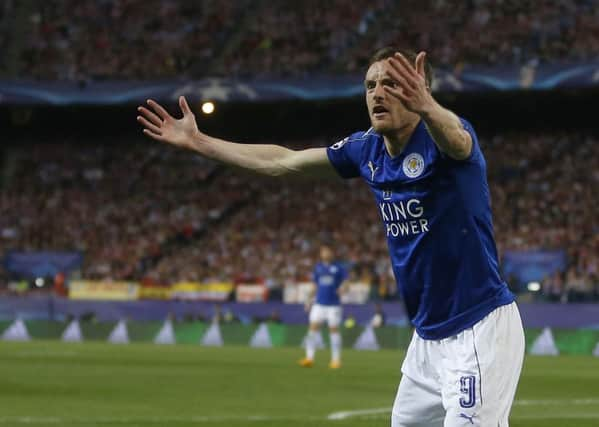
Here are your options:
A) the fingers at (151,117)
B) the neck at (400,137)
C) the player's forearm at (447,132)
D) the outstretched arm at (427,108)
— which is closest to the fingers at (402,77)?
the outstretched arm at (427,108)

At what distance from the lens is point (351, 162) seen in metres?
6.20

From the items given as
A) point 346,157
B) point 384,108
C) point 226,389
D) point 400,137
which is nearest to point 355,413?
point 226,389

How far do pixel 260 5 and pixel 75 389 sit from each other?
29789mm

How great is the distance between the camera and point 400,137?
18.7 feet

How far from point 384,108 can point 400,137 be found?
0.65 feet

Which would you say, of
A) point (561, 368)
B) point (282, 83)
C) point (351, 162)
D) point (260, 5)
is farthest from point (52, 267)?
point (351, 162)

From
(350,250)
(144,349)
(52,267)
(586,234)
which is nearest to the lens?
(144,349)

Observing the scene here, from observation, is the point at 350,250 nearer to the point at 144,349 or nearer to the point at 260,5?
the point at 144,349

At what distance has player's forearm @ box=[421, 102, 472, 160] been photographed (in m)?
5.15

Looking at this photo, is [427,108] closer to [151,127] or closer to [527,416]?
[151,127]

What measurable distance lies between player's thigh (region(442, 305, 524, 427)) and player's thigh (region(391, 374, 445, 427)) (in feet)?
0.76

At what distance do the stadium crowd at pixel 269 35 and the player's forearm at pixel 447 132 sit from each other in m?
33.2

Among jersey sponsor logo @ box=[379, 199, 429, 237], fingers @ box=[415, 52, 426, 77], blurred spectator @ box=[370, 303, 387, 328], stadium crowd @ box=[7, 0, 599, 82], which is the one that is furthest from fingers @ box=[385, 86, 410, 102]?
stadium crowd @ box=[7, 0, 599, 82]

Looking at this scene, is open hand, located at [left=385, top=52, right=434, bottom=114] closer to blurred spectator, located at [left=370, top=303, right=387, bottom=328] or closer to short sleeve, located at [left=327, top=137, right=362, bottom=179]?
short sleeve, located at [left=327, top=137, right=362, bottom=179]
